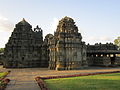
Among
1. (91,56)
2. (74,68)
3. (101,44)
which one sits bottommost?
(74,68)

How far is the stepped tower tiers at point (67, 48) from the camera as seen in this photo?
30.0 metres

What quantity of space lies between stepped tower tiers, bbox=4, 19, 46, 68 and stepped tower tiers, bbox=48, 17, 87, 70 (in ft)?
21.5

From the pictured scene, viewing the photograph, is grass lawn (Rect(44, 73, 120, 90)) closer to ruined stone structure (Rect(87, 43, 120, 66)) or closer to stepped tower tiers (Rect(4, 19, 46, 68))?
stepped tower tiers (Rect(4, 19, 46, 68))

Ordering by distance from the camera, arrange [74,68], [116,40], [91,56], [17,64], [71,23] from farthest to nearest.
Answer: [116,40]
[91,56]
[17,64]
[71,23]
[74,68]

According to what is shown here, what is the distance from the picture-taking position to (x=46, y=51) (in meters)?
37.6

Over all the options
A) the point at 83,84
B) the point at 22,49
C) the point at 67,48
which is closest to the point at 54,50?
the point at 67,48

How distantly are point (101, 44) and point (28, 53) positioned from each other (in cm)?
2312

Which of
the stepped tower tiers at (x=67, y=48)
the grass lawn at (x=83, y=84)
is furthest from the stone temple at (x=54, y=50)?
the grass lawn at (x=83, y=84)

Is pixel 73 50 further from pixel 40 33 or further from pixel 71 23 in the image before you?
pixel 40 33

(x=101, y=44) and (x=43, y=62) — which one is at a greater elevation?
(x=101, y=44)

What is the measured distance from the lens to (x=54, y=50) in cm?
3150

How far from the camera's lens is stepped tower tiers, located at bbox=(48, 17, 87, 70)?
30.0 meters

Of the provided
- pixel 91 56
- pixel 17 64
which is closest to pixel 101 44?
pixel 91 56

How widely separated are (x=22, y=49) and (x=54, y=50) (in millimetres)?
9662
